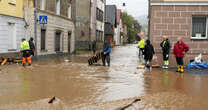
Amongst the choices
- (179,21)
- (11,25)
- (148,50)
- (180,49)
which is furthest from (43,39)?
(180,49)

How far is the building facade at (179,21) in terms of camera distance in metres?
15.5

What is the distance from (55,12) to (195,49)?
1301cm

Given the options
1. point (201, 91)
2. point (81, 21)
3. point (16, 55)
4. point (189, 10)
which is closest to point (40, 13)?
point (16, 55)

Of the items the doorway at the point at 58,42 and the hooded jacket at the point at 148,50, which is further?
the doorway at the point at 58,42

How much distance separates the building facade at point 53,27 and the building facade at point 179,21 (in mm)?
8248

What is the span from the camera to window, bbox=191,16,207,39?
15.9m

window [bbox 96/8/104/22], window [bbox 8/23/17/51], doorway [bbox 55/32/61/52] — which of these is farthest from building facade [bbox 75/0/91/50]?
window [bbox 8/23/17/51]

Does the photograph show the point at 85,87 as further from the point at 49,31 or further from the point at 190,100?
the point at 49,31

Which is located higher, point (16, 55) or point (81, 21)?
point (81, 21)

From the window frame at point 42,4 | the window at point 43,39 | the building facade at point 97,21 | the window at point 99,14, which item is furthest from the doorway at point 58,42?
the window at point 99,14

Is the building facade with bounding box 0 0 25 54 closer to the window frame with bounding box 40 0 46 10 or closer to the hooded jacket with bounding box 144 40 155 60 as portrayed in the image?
the window frame with bounding box 40 0 46 10

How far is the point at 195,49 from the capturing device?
15703 millimetres

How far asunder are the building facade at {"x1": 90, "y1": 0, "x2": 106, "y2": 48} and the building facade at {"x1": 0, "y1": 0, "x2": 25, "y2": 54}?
2172 cm

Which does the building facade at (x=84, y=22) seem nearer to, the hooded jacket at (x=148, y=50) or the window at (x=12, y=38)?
the window at (x=12, y=38)
